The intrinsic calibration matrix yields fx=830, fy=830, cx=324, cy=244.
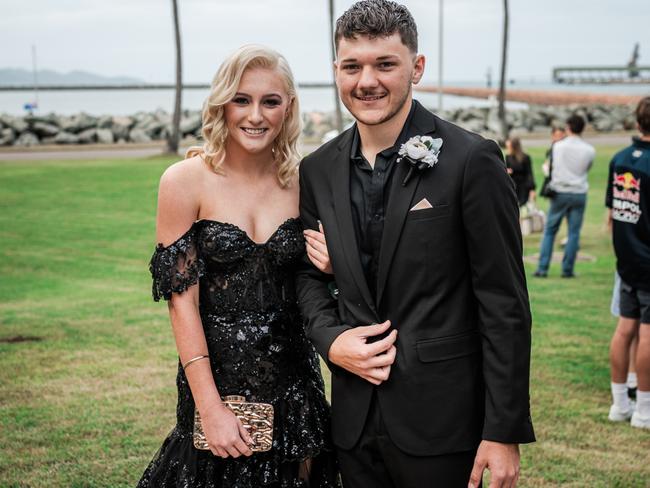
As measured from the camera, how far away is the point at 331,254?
2.89m

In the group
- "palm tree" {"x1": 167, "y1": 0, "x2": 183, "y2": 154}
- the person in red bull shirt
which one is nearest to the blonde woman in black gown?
the person in red bull shirt

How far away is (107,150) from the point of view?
31.7 meters

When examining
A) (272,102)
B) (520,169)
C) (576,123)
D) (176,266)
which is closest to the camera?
Result: (176,266)

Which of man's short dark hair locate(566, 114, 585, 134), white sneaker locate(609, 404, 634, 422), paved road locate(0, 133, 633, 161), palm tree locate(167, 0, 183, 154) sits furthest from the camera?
palm tree locate(167, 0, 183, 154)

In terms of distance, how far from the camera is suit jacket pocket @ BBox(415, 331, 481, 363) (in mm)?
2719

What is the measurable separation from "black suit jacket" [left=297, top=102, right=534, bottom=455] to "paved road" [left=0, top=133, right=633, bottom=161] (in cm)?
2390

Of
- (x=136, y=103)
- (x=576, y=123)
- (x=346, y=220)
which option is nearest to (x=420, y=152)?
(x=346, y=220)

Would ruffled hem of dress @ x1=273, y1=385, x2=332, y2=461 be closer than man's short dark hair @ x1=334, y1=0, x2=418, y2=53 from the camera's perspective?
No

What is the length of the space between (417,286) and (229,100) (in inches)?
40.3

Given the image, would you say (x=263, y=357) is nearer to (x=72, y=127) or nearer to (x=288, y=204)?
(x=288, y=204)

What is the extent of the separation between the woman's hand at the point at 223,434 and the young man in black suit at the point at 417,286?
430 mm

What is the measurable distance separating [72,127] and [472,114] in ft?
63.9

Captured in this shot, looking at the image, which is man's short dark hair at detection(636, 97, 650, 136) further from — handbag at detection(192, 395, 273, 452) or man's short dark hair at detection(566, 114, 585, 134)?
man's short dark hair at detection(566, 114, 585, 134)

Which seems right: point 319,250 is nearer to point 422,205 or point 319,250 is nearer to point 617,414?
point 422,205
